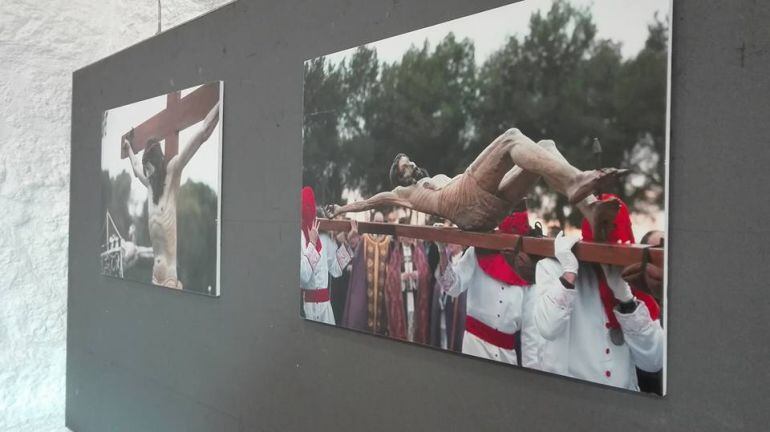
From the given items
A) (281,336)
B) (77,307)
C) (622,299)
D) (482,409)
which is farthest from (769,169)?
(77,307)

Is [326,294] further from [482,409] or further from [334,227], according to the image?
[482,409]

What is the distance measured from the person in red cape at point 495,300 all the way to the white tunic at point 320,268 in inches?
Result: 15.4

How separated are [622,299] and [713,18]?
561 millimetres

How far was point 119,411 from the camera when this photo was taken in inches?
113

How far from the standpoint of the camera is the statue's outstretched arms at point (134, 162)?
2.61 meters

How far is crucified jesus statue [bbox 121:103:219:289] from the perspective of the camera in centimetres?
239

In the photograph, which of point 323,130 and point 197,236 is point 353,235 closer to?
point 323,130

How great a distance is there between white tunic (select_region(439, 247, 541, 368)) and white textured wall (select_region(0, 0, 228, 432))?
2.93 m

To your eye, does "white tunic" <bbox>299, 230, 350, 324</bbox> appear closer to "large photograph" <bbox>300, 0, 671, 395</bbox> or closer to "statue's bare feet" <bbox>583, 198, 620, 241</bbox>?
"large photograph" <bbox>300, 0, 671, 395</bbox>

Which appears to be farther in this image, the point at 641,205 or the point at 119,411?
the point at 119,411

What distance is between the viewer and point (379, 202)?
161 cm

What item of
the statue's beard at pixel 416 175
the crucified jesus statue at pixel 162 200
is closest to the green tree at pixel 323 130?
the statue's beard at pixel 416 175

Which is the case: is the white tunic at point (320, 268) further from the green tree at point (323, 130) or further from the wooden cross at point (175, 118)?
the wooden cross at point (175, 118)

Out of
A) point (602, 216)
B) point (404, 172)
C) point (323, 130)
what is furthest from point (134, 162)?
point (602, 216)
